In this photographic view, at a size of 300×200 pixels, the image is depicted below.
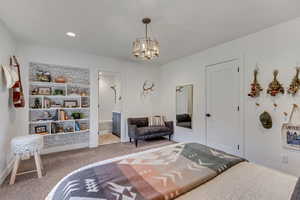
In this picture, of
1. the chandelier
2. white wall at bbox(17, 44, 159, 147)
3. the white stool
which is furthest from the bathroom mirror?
the white stool

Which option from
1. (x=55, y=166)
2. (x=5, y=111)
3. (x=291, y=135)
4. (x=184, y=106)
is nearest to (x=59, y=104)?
(x=5, y=111)

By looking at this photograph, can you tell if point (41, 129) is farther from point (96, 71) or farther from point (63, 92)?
point (96, 71)

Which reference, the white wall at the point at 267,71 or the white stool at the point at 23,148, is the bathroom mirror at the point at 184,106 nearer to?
the white wall at the point at 267,71

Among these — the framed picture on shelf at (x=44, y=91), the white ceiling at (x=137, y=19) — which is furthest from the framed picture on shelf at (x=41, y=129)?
the white ceiling at (x=137, y=19)

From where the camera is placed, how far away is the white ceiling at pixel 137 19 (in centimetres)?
192

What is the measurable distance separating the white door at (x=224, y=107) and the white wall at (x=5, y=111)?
3977 millimetres

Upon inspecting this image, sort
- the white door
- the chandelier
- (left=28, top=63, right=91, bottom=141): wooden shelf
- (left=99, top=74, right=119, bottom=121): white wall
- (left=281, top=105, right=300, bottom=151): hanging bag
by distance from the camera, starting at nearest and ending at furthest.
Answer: the chandelier → (left=281, top=105, right=300, bottom=151): hanging bag → the white door → (left=28, top=63, right=91, bottom=141): wooden shelf → (left=99, top=74, right=119, bottom=121): white wall

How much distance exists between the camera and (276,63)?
244 cm

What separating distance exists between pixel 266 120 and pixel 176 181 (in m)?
2.22

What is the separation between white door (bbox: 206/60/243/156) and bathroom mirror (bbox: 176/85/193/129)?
1.78 feet

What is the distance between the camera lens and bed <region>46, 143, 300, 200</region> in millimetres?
999

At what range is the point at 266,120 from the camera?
2457 mm

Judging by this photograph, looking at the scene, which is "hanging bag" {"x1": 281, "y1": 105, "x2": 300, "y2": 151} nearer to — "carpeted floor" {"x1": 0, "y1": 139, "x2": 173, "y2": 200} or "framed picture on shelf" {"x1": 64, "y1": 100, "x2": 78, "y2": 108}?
"carpeted floor" {"x1": 0, "y1": 139, "x2": 173, "y2": 200}

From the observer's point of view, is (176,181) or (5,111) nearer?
(176,181)
